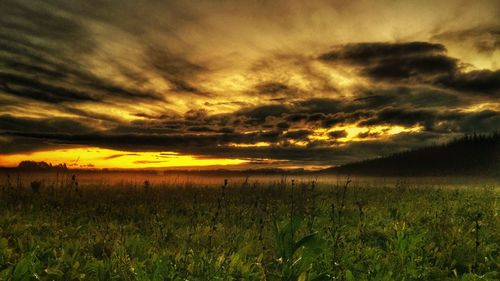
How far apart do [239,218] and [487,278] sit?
5.60m

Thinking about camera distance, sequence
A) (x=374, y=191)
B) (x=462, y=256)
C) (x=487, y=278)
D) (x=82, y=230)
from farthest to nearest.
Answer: (x=374, y=191)
(x=82, y=230)
(x=462, y=256)
(x=487, y=278)

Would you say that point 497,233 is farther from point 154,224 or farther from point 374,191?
point 374,191

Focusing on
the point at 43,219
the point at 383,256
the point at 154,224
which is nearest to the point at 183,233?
the point at 154,224

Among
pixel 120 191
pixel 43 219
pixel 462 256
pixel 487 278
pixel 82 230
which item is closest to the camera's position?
pixel 487 278

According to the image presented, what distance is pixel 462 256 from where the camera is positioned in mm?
6711

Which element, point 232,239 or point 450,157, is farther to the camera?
point 450,157

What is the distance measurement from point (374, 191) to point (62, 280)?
13770 mm

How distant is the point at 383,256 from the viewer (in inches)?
278

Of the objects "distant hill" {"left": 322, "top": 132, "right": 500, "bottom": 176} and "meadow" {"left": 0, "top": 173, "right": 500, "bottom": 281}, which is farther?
"distant hill" {"left": 322, "top": 132, "right": 500, "bottom": 176}

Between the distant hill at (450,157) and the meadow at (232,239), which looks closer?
the meadow at (232,239)

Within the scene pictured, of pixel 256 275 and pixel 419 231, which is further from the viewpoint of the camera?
pixel 419 231

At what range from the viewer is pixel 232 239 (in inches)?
285

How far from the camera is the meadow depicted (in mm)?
4996

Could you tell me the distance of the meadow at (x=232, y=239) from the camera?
5.00m
